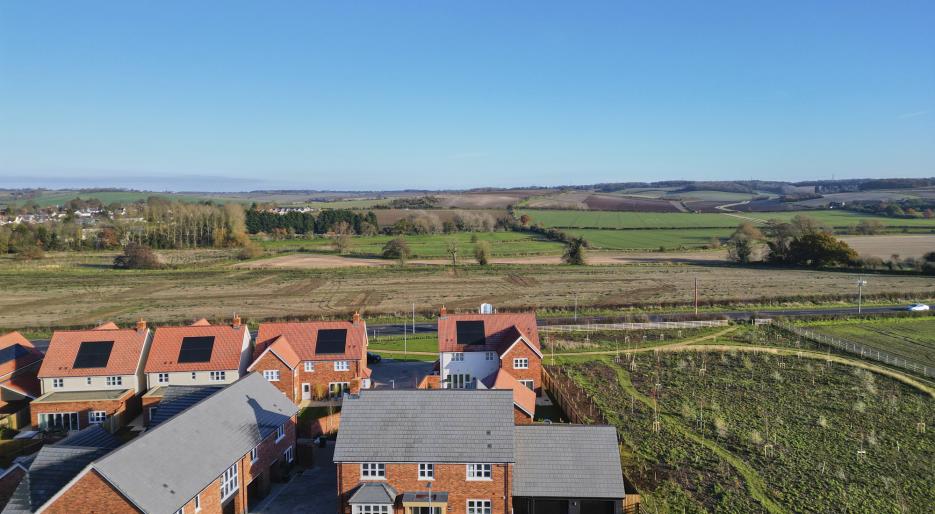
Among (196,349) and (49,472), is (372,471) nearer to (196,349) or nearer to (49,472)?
(49,472)

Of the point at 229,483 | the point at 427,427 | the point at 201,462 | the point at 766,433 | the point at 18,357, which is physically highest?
the point at 427,427

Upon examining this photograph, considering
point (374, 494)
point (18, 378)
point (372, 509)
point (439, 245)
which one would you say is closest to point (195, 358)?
point (18, 378)

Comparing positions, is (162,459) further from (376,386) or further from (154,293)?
(154,293)

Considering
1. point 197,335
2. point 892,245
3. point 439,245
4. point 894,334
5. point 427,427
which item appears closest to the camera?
point 427,427

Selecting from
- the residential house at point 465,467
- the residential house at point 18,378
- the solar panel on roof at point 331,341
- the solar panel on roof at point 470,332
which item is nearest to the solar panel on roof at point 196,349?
the solar panel on roof at point 331,341

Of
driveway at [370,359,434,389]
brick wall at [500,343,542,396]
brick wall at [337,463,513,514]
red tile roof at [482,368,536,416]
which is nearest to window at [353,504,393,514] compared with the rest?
brick wall at [337,463,513,514]
